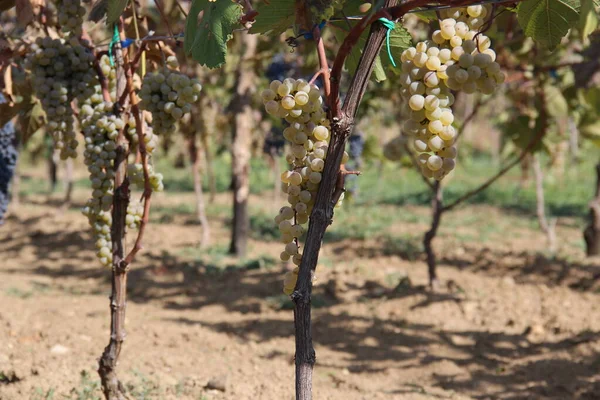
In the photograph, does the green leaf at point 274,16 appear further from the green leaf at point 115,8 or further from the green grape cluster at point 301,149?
the green leaf at point 115,8

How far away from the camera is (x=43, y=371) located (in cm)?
279

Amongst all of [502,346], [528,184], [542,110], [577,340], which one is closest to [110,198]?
[502,346]

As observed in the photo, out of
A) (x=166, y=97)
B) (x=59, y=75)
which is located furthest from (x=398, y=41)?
(x=59, y=75)

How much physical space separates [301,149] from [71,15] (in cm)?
105

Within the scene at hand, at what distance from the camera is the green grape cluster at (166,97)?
1898 millimetres

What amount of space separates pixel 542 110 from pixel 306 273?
3.42 meters

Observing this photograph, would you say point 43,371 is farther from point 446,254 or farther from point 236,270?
point 446,254

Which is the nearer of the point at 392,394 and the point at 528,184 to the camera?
the point at 392,394

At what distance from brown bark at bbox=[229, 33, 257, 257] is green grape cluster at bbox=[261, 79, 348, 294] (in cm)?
439

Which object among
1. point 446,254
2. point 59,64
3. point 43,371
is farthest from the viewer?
point 446,254

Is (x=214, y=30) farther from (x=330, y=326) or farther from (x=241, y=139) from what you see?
(x=241, y=139)

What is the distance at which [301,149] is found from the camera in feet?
5.00

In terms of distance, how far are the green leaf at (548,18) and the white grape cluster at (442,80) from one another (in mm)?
131

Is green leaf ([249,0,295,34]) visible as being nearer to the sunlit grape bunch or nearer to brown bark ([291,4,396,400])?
brown bark ([291,4,396,400])
